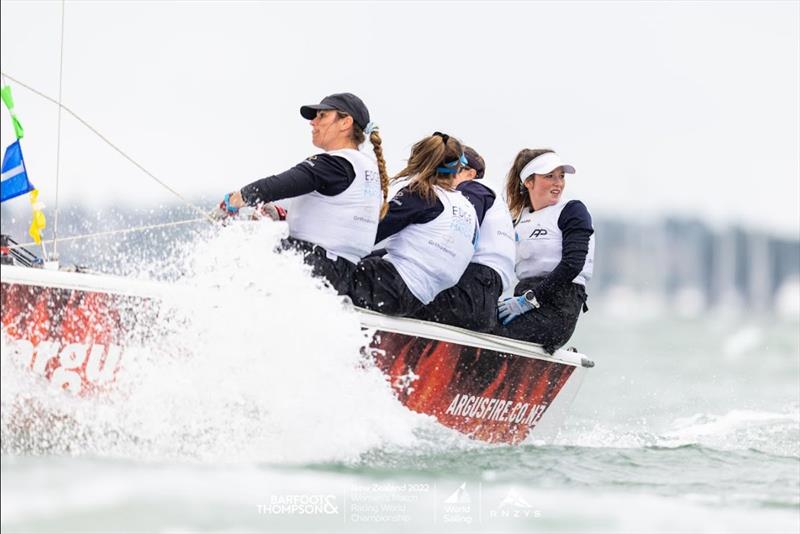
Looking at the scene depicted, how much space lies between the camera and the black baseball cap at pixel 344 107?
17.4 feet

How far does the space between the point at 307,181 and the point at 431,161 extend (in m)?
0.75

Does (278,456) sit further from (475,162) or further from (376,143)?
(475,162)

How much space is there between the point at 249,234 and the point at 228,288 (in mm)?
233

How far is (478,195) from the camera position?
595 centimetres

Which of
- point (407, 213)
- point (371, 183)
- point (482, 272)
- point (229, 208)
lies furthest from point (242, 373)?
point (482, 272)

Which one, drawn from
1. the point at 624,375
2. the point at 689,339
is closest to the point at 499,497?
the point at 624,375

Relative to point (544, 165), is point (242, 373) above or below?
below

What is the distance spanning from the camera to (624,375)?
1738cm

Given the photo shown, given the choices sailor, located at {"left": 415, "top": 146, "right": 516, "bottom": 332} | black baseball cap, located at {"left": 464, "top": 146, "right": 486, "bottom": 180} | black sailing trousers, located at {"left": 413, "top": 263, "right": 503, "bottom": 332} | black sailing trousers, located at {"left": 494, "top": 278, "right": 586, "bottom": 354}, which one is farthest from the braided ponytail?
black sailing trousers, located at {"left": 494, "top": 278, "right": 586, "bottom": 354}

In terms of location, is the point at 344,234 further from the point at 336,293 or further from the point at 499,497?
the point at 499,497

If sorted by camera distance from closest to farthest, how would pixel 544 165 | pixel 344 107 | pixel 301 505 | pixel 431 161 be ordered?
pixel 301 505, pixel 344 107, pixel 431 161, pixel 544 165

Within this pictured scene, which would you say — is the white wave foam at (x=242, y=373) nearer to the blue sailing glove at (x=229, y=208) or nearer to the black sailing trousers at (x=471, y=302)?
the blue sailing glove at (x=229, y=208)

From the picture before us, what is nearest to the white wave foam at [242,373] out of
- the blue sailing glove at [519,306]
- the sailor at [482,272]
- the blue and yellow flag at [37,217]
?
the blue and yellow flag at [37,217]

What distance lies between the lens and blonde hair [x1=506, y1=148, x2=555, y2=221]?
21.1 ft
